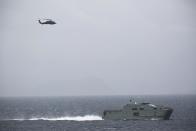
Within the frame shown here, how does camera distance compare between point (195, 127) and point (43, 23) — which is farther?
point (195, 127)

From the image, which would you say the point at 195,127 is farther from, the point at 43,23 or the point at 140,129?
the point at 43,23

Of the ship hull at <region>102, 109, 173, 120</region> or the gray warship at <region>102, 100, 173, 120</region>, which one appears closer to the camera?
the gray warship at <region>102, 100, 173, 120</region>

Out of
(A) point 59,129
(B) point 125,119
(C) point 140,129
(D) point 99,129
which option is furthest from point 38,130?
(B) point 125,119

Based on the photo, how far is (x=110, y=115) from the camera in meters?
122

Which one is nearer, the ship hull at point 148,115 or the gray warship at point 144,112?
the gray warship at point 144,112

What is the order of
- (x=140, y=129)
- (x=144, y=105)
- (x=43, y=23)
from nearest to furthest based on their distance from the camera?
1. (x=43, y=23)
2. (x=140, y=129)
3. (x=144, y=105)

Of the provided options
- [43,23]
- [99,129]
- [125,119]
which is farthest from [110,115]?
[43,23]

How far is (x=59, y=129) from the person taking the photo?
99.2m

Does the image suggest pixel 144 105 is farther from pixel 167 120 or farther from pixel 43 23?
pixel 43 23

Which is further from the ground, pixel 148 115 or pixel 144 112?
pixel 144 112

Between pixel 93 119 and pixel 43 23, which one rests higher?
pixel 43 23

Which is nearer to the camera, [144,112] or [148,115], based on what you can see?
[144,112]

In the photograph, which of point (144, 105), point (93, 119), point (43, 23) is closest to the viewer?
point (43, 23)

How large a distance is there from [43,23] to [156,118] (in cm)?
4872
